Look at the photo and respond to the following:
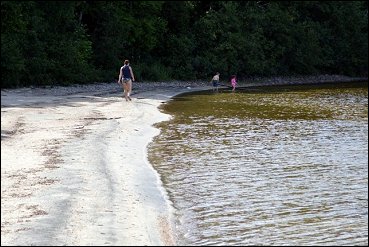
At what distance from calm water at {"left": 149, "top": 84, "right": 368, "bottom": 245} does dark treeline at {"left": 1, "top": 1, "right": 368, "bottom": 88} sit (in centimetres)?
1354

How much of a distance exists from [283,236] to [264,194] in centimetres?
274

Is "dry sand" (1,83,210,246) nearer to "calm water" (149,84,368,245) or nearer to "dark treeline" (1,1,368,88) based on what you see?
"calm water" (149,84,368,245)

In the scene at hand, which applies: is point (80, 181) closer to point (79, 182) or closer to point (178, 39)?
point (79, 182)

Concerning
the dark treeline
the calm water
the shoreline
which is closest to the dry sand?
the shoreline

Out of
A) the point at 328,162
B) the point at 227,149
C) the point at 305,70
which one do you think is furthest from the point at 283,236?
the point at 305,70

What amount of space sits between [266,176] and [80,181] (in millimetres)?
4338

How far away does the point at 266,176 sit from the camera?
14.3 meters

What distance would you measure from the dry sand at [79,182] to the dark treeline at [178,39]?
14.9m

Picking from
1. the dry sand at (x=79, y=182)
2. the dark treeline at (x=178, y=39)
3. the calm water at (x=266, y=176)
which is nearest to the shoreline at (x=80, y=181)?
the dry sand at (x=79, y=182)

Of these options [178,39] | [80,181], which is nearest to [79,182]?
[80,181]

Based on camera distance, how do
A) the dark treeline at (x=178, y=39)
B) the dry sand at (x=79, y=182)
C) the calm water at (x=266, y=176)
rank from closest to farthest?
the dry sand at (x=79, y=182) → the calm water at (x=266, y=176) → the dark treeline at (x=178, y=39)

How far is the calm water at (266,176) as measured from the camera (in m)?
10.2

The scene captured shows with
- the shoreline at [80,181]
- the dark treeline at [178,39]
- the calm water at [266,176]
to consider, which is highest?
the dark treeline at [178,39]

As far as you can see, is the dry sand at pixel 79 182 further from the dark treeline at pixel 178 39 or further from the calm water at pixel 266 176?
the dark treeline at pixel 178 39
